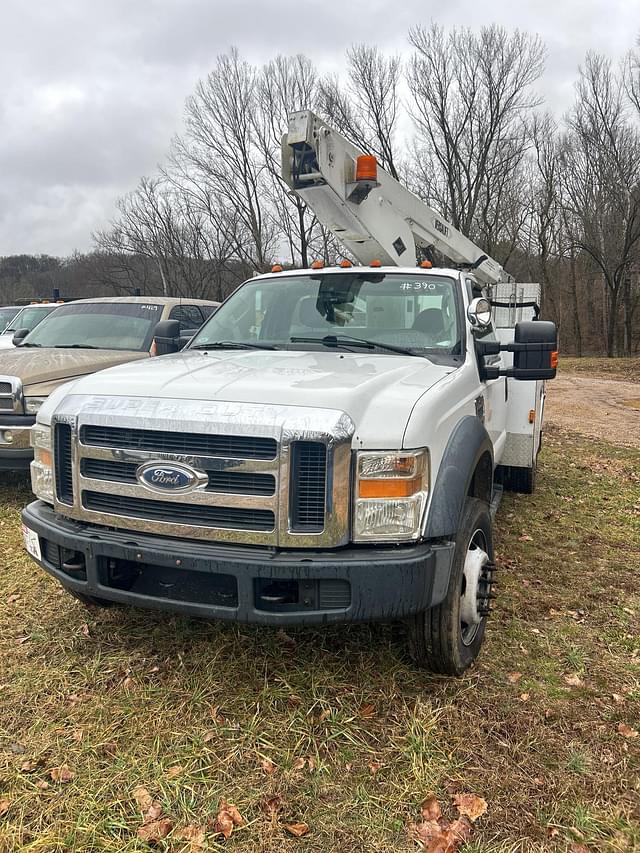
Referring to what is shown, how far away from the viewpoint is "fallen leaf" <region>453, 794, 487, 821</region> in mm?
2182

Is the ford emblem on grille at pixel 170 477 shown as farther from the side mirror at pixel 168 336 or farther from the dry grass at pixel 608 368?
the dry grass at pixel 608 368

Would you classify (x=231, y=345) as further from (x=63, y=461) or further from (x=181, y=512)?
(x=181, y=512)

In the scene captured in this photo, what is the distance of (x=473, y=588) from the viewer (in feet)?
9.34

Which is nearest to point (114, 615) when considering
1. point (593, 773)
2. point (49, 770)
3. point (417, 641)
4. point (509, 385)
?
point (49, 770)

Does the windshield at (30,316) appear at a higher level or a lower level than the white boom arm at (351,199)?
lower

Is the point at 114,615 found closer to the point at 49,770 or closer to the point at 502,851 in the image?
the point at 49,770

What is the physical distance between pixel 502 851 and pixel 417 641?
86 centimetres

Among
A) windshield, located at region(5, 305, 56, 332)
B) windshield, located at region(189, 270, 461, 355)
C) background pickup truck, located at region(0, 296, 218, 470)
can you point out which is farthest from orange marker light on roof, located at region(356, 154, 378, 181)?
windshield, located at region(5, 305, 56, 332)

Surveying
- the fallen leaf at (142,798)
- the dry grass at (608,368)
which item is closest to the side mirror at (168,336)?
the fallen leaf at (142,798)

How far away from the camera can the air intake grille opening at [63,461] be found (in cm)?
277

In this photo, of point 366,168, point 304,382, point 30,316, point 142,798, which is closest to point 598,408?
point 366,168

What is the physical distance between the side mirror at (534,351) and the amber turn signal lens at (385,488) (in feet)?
4.26

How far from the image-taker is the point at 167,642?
10.7 feet

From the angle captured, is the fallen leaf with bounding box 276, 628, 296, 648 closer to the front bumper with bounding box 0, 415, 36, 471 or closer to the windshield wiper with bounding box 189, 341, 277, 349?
the windshield wiper with bounding box 189, 341, 277, 349
